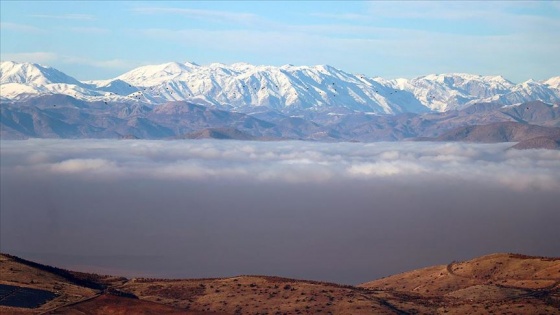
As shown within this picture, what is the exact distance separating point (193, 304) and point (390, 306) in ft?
59.1

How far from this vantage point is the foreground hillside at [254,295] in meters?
79.9

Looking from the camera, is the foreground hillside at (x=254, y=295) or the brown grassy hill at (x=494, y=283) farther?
the brown grassy hill at (x=494, y=283)

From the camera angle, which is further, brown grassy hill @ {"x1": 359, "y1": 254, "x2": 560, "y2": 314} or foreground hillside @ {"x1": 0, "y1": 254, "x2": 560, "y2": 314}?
brown grassy hill @ {"x1": 359, "y1": 254, "x2": 560, "y2": 314}

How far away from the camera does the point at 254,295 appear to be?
8781 cm

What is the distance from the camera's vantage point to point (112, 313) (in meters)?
77.5

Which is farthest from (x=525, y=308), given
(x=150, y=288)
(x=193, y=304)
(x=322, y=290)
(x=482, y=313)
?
(x=150, y=288)

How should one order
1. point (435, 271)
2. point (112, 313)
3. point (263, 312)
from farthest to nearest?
point (435, 271) < point (263, 312) < point (112, 313)

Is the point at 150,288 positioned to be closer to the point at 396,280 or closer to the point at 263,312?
the point at 263,312

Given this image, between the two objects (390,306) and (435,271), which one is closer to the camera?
(390,306)

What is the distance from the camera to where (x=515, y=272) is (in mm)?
103750

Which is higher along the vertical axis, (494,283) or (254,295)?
(494,283)

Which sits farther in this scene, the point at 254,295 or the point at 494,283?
the point at 494,283

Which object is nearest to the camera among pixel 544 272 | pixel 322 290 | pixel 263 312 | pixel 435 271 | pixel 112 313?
pixel 112 313

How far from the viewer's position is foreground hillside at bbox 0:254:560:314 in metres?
79.9
